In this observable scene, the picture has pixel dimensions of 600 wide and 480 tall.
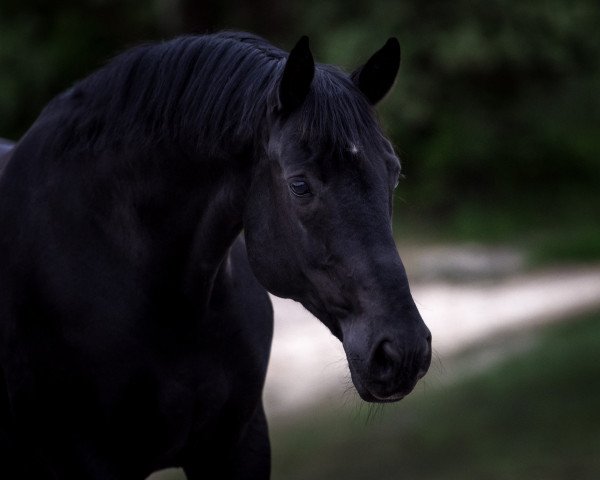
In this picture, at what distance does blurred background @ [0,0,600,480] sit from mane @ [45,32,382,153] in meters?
4.15

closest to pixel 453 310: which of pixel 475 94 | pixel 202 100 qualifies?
pixel 475 94

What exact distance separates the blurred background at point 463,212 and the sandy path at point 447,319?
0.02 m

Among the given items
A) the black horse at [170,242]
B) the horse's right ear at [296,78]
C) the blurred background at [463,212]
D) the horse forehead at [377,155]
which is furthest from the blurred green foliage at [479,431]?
the horse's right ear at [296,78]

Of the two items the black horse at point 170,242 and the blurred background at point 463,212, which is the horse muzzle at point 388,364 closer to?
the black horse at point 170,242

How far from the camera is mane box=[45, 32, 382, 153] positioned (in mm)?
2500

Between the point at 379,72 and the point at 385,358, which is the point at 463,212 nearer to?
the point at 379,72

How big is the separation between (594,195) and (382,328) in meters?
11.5

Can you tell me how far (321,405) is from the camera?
320 inches

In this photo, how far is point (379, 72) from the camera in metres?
2.66

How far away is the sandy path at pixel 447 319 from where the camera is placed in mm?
8531

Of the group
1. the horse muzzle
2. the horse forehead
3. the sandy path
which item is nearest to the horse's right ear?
the horse forehead

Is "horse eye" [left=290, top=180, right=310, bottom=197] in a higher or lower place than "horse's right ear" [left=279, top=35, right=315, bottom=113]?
lower

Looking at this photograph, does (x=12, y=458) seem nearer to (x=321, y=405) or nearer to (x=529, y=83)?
(x=321, y=405)

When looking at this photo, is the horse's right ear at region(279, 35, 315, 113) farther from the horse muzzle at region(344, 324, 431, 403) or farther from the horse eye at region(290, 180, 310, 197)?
the horse muzzle at region(344, 324, 431, 403)
